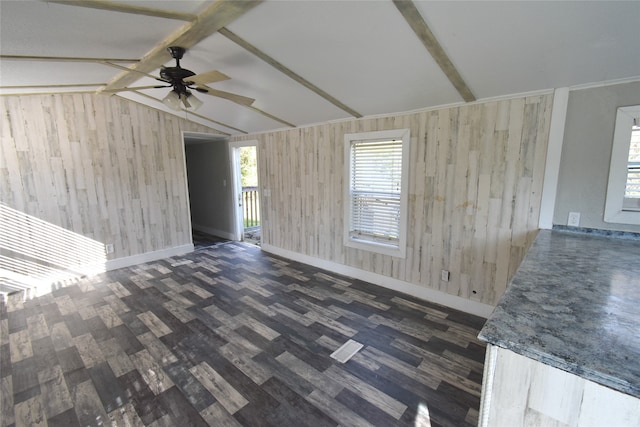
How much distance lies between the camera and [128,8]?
69.3 inches

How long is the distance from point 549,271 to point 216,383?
7.53 ft

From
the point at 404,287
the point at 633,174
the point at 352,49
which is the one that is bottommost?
the point at 404,287

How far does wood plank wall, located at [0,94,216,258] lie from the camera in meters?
3.65

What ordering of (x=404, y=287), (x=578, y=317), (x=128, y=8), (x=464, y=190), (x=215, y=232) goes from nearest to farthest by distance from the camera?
(x=578, y=317)
(x=128, y=8)
(x=464, y=190)
(x=404, y=287)
(x=215, y=232)

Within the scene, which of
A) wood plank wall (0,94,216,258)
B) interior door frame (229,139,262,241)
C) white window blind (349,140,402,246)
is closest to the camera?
white window blind (349,140,402,246)

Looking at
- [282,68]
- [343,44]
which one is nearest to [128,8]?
[282,68]

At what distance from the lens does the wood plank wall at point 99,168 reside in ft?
12.0

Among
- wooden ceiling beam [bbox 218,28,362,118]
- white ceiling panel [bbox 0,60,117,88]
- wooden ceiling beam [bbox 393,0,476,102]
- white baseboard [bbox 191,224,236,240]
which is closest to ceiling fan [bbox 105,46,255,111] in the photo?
wooden ceiling beam [bbox 218,28,362,118]

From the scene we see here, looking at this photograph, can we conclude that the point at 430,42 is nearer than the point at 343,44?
Yes

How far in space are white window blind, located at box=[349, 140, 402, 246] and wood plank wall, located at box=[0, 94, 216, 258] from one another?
3.22 meters

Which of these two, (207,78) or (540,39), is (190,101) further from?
(540,39)

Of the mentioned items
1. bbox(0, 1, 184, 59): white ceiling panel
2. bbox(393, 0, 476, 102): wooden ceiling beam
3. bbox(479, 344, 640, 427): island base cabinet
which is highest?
bbox(0, 1, 184, 59): white ceiling panel

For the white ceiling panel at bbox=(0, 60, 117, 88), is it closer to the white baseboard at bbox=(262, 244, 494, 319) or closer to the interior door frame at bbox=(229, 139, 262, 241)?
the interior door frame at bbox=(229, 139, 262, 241)

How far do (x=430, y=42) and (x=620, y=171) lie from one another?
1788 mm
